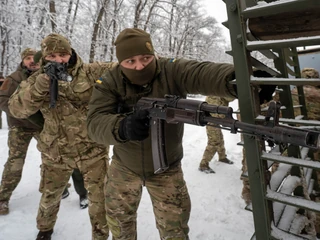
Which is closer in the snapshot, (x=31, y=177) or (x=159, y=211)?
(x=159, y=211)

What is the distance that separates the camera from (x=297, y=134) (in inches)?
38.4

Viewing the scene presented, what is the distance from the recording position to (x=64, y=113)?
2.40 meters

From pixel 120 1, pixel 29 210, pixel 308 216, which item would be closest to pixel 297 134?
pixel 308 216

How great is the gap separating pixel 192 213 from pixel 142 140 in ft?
6.27

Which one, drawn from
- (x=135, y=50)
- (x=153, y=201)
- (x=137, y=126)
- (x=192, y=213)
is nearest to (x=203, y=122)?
(x=137, y=126)

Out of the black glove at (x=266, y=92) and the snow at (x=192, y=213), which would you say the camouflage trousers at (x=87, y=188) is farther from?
the black glove at (x=266, y=92)

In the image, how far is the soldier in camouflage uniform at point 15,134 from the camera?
3141 millimetres

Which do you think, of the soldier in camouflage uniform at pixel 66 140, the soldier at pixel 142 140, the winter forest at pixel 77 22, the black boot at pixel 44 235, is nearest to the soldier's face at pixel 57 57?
the soldier in camouflage uniform at pixel 66 140

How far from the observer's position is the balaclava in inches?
66.6

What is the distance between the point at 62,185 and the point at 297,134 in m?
2.33

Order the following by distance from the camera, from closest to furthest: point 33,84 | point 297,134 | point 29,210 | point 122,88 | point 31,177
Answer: point 297,134, point 122,88, point 33,84, point 29,210, point 31,177

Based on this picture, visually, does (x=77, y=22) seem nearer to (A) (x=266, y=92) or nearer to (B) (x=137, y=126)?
(B) (x=137, y=126)

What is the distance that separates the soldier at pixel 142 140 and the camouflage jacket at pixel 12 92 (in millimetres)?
1793

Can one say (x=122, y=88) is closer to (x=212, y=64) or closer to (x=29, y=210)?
(x=212, y=64)
